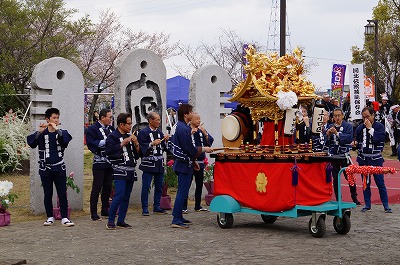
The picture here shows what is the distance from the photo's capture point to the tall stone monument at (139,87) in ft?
41.9

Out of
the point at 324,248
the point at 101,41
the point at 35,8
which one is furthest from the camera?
the point at 101,41

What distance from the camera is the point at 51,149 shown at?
10461 millimetres

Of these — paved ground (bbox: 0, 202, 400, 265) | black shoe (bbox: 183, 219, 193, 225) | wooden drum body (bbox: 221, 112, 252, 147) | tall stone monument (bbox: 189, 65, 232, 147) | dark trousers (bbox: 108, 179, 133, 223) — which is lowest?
paved ground (bbox: 0, 202, 400, 265)

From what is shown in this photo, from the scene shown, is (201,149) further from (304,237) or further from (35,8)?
(35,8)

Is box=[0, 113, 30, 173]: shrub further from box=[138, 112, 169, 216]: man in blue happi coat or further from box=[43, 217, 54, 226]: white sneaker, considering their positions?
box=[43, 217, 54, 226]: white sneaker

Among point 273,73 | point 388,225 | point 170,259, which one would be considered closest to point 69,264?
point 170,259

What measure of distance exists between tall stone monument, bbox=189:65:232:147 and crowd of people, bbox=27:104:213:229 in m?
2.27

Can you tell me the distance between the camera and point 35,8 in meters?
30.0

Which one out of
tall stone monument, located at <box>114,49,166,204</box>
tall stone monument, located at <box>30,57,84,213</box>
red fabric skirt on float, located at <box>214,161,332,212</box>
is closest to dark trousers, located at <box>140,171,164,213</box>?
tall stone monument, located at <box>114,49,166,204</box>

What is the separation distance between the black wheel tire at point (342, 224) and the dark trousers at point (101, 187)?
159 inches

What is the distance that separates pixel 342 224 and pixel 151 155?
3.68 m

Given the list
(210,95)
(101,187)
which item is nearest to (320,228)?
(101,187)

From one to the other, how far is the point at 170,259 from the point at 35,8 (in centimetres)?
2416

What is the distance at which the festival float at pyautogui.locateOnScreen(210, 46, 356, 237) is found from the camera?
962 centimetres
